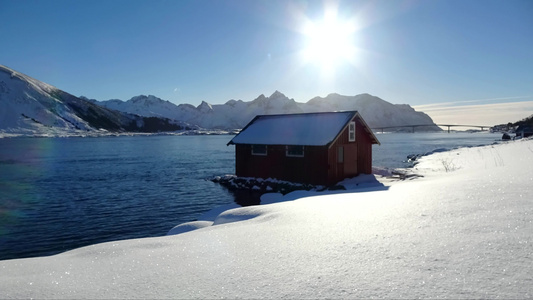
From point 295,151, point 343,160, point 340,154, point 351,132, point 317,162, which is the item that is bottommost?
point 317,162

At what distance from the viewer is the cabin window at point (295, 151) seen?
28844 mm

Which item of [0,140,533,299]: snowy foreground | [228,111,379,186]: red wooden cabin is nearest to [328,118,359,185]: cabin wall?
[228,111,379,186]: red wooden cabin

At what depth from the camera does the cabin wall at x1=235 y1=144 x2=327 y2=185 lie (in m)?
27.8

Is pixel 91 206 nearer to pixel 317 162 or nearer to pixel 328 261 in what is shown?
pixel 317 162

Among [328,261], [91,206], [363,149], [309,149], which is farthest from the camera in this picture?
[363,149]

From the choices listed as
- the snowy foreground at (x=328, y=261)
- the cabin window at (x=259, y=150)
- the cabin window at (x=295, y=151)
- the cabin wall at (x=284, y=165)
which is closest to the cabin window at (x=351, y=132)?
the cabin wall at (x=284, y=165)

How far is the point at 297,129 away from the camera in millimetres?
30969

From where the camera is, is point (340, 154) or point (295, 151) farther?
point (295, 151)

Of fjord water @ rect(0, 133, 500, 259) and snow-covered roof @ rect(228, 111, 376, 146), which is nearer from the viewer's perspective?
fjord water @ rect(0, 133, 500, 259)

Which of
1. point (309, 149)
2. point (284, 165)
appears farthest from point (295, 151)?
point (284, 165)

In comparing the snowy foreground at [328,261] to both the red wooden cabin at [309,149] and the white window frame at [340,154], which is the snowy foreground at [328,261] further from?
the white window frame at [340,154]

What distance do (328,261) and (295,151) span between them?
23.8 m

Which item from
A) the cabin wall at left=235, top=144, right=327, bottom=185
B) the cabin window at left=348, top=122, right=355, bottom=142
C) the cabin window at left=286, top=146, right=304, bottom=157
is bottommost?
the cabin wall at left=235, top=144, right=327, bottom=185

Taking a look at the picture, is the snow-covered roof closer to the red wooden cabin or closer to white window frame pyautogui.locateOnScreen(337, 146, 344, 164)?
the red wooden cabin
